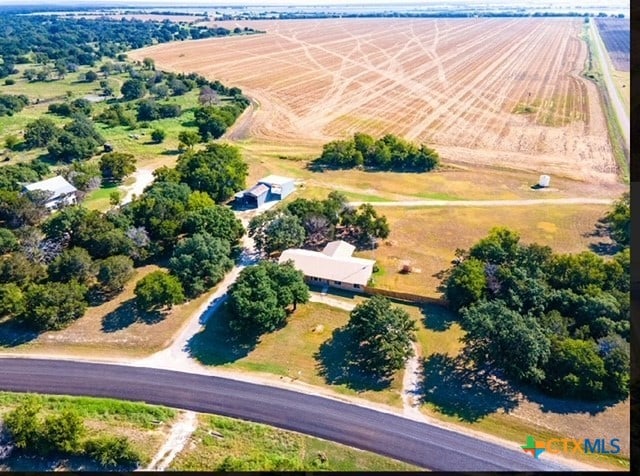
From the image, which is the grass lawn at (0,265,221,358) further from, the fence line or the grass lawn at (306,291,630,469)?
the grass lawn at (306,291,630,469)

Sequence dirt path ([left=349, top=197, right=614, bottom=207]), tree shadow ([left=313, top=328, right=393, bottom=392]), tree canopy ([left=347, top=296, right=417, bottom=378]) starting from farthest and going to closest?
dirt path ([left=349, top=197, right=614, bottom=207]) < tree canopy ([left=347, top=296, right=417, bottom=378]) < tree shadow ([left=313, top=328, right=393, bottom=392])

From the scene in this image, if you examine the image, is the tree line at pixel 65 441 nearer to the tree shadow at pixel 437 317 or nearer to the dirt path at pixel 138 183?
→ the tree shadow at pixel 437 317

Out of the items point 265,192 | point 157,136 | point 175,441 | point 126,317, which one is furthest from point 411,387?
point 157,136

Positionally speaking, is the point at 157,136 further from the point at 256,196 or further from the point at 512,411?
the point at 512,411

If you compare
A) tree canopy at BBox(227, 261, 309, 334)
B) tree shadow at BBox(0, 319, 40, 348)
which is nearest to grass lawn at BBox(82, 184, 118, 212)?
tree shadow at BBox(0, 319, 40, 348)

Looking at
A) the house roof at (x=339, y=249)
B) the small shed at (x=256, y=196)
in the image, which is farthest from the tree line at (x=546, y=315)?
the small shed at (x=256, y=196)

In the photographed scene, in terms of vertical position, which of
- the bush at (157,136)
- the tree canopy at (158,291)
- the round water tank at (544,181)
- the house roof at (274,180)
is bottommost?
the tree canopy at (158,291)
